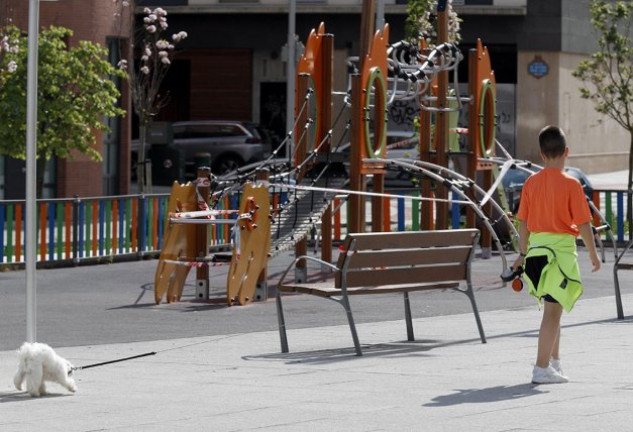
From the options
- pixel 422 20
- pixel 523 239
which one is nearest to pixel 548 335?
pixel 523 239

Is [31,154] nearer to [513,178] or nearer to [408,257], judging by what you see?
[408,257]

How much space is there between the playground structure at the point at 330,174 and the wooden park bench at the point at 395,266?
3597 millimetres

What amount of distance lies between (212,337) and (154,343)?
1.98 ft

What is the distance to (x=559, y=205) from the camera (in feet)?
33.6

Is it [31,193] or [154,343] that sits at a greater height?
[31,193]

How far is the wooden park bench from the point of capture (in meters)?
11.9

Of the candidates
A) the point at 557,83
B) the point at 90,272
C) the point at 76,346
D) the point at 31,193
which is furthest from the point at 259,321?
the point at 557,83

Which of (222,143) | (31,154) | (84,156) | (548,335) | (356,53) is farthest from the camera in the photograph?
(356,53)

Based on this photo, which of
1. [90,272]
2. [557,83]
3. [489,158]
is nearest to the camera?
[90,272]

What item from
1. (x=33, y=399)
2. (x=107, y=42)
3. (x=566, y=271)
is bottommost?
(x=33, y=399)

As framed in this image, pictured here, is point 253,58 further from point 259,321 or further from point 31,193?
point 31,193

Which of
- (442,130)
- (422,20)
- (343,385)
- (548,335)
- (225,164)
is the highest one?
(422,20)

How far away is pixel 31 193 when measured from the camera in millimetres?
9992

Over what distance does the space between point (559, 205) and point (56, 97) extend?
15999mm
